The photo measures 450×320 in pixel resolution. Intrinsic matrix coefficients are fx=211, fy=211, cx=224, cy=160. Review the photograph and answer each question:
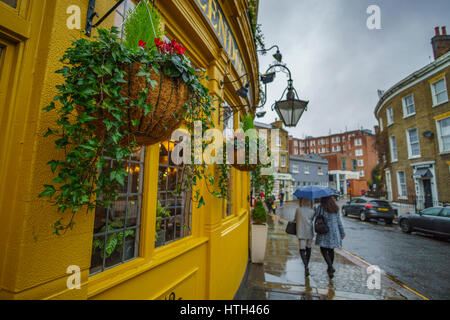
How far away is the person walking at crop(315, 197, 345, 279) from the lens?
4684mm

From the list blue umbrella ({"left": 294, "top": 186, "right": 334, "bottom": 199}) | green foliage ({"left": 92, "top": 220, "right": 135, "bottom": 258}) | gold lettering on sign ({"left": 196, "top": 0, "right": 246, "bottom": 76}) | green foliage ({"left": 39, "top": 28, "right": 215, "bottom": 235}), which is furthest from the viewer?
blue umbrella ({"left": 294, "top": 186, "right": 334, "bottom": 199})

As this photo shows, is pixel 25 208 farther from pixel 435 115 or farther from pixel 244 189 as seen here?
pixel 435 115

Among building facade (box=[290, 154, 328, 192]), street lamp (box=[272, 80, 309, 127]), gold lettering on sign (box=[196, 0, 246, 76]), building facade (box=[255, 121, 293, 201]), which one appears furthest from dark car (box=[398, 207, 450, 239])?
building facade (box=[290, 154, 328, 192])

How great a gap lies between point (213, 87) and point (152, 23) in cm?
189

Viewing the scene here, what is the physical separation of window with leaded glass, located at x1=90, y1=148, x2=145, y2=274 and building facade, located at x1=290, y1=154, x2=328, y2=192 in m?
31.3

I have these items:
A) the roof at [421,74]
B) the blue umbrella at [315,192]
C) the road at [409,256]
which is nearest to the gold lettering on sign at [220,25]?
the blue umbrella at [315,192]

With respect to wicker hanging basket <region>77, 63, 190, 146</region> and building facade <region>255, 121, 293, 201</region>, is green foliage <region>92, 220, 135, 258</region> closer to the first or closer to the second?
wicker hanging basket <region>77, 63, 190, 146</region>

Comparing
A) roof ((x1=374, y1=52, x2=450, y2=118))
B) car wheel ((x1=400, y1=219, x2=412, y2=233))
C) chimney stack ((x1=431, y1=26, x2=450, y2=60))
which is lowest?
car wheel ((x1=400, y1=219, x2=412, y2=233))

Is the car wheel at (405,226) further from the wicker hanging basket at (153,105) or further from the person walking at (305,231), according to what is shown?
the wicker hanging basket at (153,105)

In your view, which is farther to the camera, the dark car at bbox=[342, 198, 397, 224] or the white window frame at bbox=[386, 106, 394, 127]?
the white window frame at bbox=[386, 106, 394, 127]

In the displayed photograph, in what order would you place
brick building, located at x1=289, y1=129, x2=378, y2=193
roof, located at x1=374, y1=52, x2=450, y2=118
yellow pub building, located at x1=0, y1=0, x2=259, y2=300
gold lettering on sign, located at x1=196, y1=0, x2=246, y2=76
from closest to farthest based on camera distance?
yellow pub building, located at x1=0, y1=0, x2=259, y2=300, gold lettering on sign, located at x1=196, y1=0, x2=246, y2=76, roof, located at x1=374, y1=52, x2=450, y2=118, brick building, located at x1=289, y1=129, x2=378, y2=193

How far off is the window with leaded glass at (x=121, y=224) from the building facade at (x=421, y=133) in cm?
1867

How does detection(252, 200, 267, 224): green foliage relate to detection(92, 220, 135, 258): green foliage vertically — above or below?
below

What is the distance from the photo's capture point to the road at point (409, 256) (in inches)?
188
